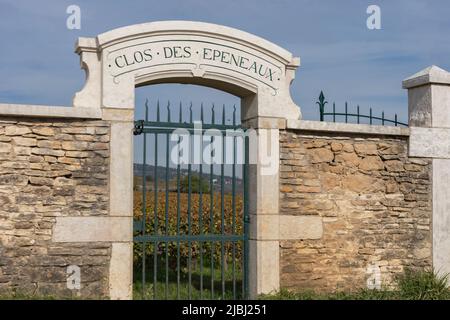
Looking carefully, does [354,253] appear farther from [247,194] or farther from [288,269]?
[247,194]

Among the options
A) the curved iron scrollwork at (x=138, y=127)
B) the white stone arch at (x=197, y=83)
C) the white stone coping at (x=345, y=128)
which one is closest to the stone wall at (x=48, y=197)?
the white stone arch at (x=197, y=83)

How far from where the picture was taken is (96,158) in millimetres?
7270

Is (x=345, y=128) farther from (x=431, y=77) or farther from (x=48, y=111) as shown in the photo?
(x=48, y=111)

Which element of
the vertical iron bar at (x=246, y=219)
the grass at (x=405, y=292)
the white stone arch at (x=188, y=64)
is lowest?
the grass at (x=405, y=292)

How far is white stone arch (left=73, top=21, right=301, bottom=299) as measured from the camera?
24.0 feet

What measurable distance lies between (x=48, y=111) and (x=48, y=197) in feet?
2.93

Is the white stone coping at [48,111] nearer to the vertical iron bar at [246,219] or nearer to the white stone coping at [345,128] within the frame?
the vertical iron bar at [246,219]

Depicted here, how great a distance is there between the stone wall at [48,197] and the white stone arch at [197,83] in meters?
0.18

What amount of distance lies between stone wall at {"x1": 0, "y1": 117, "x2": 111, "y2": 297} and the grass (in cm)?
218

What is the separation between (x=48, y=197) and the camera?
710 centimetres

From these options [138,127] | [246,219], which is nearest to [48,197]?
[138,127]

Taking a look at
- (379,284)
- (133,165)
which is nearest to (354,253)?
(379,284)

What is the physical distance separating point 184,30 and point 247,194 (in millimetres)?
2058

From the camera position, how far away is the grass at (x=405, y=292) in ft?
25.7
